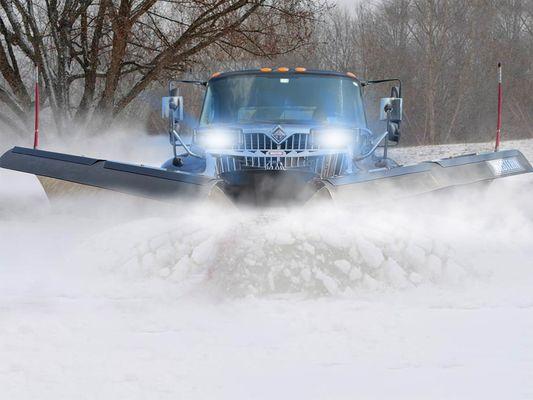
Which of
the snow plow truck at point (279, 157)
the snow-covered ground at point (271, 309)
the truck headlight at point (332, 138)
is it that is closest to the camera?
the snow-covered ground at point (271, 309)

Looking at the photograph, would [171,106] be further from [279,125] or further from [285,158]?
[285,158]

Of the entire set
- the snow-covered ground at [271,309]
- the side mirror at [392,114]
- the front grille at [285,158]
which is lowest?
the snow-covered ground at [271,309]

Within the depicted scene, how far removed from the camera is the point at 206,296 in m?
4.34

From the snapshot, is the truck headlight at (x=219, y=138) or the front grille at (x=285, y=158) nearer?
the front grille at (x=285, y=158)

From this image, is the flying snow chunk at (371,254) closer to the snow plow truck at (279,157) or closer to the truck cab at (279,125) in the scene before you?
the snow plow truck at (279,157)

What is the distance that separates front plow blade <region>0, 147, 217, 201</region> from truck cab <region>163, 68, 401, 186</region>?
0.49 metres

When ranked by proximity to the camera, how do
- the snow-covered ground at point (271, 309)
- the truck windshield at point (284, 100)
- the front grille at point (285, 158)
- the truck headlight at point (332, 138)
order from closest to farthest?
1. the snow-covered ground at point (271, 309)
2. the front grille at point (285, 158)
3. the truck headlight at point (332, 138)
4. the truck windshield at point (284, 100)

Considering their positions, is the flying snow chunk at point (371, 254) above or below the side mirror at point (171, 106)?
below

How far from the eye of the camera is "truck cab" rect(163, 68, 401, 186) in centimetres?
611

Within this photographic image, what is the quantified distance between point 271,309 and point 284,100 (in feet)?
10.2

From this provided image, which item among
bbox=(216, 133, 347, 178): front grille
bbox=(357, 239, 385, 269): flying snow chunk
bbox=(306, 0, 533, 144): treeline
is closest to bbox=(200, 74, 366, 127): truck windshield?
bbox=(216, 133, 347, 178): front grille

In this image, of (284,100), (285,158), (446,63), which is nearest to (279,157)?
(285,158)

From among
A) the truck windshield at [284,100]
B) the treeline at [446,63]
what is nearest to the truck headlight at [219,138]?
the truck windshield at [284,100]

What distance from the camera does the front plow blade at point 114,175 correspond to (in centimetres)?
550
